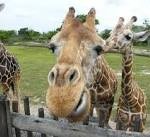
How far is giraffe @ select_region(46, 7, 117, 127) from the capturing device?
14.3ft

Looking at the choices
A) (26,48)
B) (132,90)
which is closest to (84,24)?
(132,90)

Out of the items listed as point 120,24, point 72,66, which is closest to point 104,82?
point 120,24

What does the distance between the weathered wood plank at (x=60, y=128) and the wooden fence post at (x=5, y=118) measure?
0.07 metres

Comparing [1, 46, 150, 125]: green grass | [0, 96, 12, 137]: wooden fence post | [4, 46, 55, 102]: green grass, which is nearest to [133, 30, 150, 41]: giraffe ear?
[0, 96, 12, 137]: wooden fence post

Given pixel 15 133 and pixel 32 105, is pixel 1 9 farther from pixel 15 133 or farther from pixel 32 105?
pixel 15 133

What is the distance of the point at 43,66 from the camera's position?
23.1 m

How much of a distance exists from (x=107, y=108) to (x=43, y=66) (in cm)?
1617

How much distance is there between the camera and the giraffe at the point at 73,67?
171 inches

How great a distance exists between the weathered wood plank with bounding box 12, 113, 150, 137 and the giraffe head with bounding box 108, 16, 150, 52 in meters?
1.48

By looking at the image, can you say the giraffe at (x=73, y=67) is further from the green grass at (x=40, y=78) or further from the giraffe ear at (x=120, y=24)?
the green grass at (x=40, y=78)

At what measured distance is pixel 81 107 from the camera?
176 inches

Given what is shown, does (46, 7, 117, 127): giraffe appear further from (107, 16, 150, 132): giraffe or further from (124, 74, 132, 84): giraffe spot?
(124, 74, 132, 84): giraffe spot

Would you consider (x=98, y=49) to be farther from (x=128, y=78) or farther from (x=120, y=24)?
(x=128, y=78)

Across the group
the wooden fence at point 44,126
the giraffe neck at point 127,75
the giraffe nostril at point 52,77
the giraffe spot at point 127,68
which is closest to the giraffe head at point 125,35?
the giraffe neck at point 127,75
